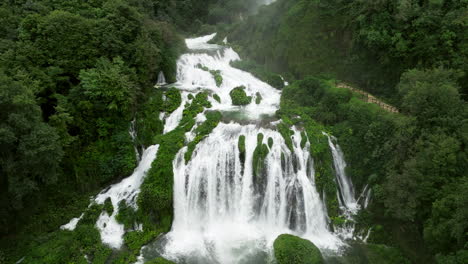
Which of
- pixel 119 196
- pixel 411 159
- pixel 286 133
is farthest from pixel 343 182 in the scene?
pixel 119 196

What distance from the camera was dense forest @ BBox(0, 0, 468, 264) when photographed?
37.5 ft

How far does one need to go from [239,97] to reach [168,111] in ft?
17.4

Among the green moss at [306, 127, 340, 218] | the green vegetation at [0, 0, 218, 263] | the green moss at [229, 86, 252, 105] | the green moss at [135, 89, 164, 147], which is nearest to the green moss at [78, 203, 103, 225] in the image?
the green vegetation at [0, 0, 218, 263]

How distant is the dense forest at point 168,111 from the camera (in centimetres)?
1142

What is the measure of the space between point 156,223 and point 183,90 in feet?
33.1

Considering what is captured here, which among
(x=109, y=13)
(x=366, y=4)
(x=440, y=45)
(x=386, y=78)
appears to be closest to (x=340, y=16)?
(x=366, y=4)

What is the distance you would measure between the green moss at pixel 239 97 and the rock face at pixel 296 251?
1034cm

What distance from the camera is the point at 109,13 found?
59.5 ft

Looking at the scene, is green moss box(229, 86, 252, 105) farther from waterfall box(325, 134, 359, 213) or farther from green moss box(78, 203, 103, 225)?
green moss box(78, 203, 103, 225)

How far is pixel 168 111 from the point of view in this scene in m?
18.4

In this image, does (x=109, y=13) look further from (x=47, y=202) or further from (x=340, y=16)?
(x=340, y=16)

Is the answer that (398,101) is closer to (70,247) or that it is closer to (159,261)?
(159,261)

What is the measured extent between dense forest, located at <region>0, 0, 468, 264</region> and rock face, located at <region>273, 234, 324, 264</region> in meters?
3.32

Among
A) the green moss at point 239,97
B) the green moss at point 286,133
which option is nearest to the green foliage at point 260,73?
the green moss at point 239,97
